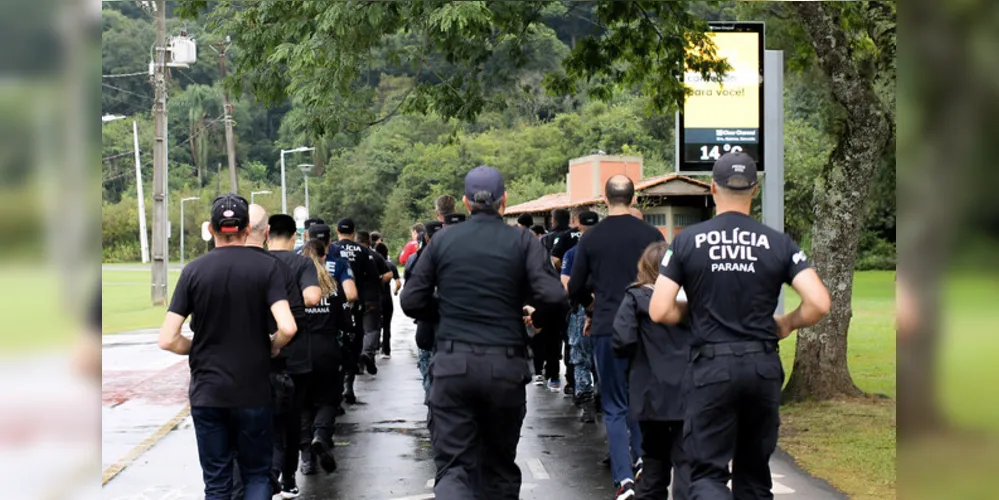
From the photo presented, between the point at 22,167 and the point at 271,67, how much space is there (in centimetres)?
771

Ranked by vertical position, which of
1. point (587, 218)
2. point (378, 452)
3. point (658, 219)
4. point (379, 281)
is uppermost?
point (587, 218)

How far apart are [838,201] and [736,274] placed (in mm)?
6582

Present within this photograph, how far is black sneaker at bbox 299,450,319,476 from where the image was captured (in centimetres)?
893

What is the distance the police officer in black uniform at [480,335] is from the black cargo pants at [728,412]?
0.89 metres

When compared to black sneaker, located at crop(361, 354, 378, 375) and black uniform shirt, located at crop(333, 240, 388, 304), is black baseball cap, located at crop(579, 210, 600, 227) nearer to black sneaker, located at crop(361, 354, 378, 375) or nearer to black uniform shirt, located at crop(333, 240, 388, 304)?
black uniform shirt, located at crop(333, 240, 388, 304)

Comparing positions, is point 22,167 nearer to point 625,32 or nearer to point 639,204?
point 625,32

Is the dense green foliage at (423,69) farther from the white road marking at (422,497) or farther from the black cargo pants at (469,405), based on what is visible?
the white road marking at (422,497)

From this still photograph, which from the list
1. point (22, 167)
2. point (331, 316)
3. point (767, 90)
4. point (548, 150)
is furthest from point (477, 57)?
point (548, 150)

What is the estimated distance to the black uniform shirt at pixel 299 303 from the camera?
6.87m

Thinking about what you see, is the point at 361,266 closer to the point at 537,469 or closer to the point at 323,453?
the point at 323,453

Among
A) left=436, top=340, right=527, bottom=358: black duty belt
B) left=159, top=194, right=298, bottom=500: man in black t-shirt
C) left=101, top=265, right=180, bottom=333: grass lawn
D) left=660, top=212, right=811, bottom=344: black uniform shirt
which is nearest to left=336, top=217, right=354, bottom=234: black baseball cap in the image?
left=159, top=194, right=298, bottom=500: man in black t-shirt

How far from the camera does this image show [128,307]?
111ft

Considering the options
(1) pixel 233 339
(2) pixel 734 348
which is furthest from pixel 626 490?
(1) pixel 233 339

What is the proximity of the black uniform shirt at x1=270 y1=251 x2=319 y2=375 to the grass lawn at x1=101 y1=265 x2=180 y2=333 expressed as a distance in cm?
1015
